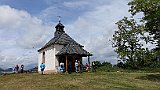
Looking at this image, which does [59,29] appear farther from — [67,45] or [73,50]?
[73,50]

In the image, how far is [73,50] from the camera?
43.2 m

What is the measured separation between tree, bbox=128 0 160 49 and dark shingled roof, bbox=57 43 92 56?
11.5 m

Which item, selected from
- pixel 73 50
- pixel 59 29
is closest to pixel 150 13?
pixel 73 50

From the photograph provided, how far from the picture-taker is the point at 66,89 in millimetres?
25188

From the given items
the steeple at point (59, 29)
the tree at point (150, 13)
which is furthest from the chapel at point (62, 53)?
the tree at point (150, 13)

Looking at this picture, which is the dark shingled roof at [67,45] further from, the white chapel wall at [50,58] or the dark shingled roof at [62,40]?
the white chapel wall at [50,58]

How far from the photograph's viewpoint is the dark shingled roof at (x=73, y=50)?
42.5 metres

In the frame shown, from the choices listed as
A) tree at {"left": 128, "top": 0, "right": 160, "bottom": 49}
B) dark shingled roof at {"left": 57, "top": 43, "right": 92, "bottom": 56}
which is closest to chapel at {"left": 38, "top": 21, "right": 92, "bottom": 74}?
dark shingled roof at {"left": 57, "top": 43, "right": 92, "bottom": 56}

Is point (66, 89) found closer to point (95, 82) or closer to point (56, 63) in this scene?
point (95, 82)

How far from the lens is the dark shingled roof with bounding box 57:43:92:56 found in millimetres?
42531

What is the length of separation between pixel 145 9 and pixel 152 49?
4600 mm

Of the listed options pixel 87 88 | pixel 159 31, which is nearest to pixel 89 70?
pixel 159 31

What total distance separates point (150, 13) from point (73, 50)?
13974mm

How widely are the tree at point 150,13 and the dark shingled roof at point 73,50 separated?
11521mm
